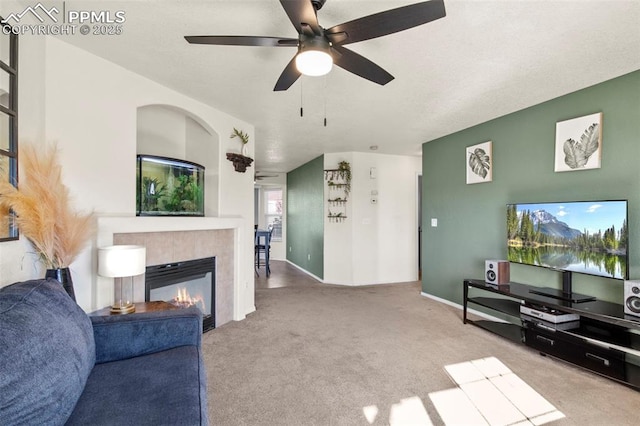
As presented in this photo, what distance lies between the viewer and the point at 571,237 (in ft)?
8.48

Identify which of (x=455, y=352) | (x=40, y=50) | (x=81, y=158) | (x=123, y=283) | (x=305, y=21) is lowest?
(x=455, y=352)

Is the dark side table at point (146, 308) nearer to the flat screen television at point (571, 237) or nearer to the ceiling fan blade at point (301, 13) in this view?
the ceiling fan blade at point (301, 13)

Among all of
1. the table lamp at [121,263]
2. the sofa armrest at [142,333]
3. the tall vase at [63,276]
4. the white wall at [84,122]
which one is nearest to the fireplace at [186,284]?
the white wall at [84,122]

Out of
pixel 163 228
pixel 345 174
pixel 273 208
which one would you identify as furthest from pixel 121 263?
pixel 273 208

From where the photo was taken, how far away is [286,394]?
1999 mm

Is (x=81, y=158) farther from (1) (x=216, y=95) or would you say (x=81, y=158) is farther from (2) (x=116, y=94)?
(1) (x=216, y=95)

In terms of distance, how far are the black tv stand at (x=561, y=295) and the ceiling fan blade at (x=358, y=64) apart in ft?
7.74

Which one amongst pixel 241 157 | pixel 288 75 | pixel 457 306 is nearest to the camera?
pixel 288 75

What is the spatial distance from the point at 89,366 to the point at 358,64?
204 cm

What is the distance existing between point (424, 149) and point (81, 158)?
427 centimetres

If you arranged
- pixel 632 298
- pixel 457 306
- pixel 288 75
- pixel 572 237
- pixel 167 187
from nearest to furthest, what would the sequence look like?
pixel 288 75 < pixel 632 298 < pixel 572 237 < pixel 167 187 < pixel 457 306

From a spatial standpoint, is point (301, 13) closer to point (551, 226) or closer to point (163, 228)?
point (163, 228)

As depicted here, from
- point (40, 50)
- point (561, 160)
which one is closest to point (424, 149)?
point (561, 160)

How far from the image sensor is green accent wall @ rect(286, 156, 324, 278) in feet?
19.0
